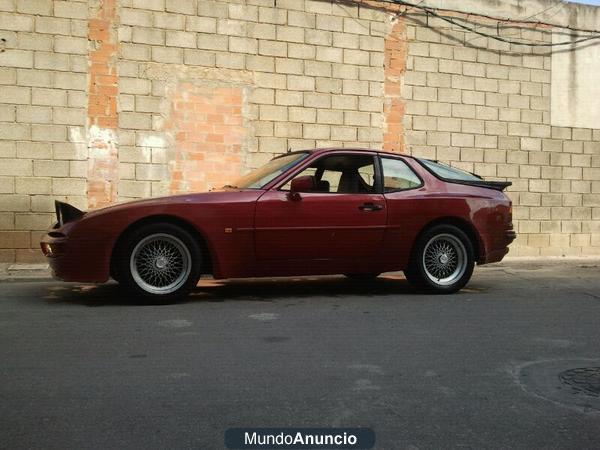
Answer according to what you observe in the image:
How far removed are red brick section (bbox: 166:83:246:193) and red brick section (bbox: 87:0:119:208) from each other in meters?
0.84

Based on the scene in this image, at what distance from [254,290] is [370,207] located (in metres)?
1.59

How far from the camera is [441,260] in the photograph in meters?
6.70

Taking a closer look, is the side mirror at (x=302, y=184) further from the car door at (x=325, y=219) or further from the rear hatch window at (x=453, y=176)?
the rear hatch window at (x=453, y=176)

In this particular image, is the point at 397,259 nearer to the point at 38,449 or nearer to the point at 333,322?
the point at 333,322

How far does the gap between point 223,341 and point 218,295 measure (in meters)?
2.06

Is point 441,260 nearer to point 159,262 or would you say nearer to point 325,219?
point 325,219

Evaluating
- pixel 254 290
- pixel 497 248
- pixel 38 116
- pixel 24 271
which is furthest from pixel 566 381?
pixel 38 116

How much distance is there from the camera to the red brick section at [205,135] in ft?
30.9

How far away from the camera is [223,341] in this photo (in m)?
4.43

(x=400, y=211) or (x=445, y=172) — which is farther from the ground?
(x=445, y=172)

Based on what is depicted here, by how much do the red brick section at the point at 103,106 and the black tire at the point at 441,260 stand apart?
4759 mm

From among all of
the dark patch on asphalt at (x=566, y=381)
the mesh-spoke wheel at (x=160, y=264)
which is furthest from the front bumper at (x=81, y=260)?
the dark patch on asphalt at (x=566, y=381)

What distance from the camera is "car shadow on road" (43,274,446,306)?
241 inches

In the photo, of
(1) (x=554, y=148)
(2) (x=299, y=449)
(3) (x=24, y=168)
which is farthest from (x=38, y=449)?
(1) (x=554, y=148)
